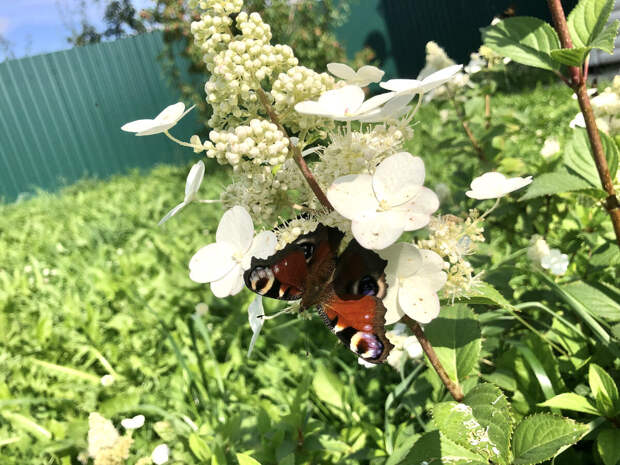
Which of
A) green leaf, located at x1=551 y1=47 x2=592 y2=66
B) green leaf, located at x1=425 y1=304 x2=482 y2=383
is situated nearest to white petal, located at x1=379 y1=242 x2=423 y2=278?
green leaf, located at x1=425 y1=304 x2=482 y2=383

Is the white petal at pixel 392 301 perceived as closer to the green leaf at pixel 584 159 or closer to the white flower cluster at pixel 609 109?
the green leaf at pixel 584 159

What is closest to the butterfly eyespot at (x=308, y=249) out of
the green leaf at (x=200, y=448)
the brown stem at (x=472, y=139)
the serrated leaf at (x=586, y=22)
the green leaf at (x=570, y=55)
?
the green leaf at (x=570, y=55)

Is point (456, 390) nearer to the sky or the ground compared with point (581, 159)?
nearer to the ground

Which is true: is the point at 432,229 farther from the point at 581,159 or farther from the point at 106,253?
the point at 106,253

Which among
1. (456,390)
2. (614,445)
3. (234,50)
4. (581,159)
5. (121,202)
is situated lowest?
(121,202)

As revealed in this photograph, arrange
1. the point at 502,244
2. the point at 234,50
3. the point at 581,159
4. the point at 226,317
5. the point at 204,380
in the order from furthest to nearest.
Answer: the point at 226,317, the point at 502,244, the point at 204,380, the point at 581,159, the point at 234,50

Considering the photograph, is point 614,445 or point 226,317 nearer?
point 614,445

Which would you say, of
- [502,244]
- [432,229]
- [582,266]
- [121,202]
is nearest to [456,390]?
[432,229]
